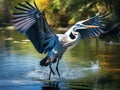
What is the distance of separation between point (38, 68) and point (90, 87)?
373 cm

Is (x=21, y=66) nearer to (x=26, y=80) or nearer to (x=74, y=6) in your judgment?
(x=26, y=80)

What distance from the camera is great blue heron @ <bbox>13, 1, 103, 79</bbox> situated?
556 inches

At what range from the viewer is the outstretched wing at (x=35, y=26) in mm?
14094

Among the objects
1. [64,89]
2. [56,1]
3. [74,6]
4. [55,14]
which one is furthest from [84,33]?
[55,14]

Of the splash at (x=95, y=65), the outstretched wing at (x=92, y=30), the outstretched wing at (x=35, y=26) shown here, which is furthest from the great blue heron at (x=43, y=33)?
the splash at (x=95, y=65)

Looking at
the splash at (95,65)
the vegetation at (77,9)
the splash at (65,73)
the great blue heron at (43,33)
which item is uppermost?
the vegetation at (77,9)

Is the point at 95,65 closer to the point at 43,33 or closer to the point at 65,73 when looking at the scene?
the point at 65,73

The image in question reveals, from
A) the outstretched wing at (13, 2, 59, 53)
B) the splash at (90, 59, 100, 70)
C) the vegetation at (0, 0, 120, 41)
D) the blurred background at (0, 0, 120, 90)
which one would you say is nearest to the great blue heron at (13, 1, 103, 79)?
the outstretched wing at (13, 2, 59, 53)

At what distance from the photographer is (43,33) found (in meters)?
14.6

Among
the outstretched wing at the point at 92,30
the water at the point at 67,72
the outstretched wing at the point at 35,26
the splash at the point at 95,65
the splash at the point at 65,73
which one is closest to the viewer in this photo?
the water at the point at 67,72

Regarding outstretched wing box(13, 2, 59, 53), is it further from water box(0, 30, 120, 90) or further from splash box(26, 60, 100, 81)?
water box(0, 30, 120, 90)

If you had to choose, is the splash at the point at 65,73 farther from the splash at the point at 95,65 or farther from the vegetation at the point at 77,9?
the vegetation at the point at 77,9

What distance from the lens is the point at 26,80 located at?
13875 millimetres

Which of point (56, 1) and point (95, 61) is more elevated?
point (56, 1)
